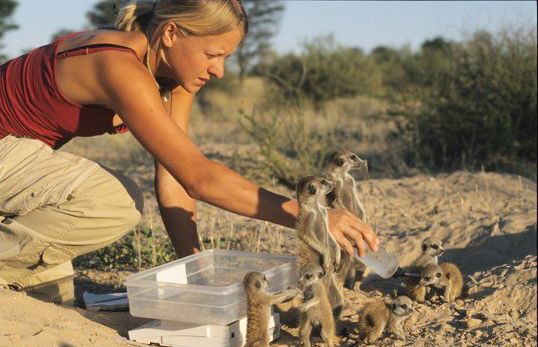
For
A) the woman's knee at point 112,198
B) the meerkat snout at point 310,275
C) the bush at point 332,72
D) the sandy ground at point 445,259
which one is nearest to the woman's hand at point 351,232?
the meerkat snout at point 310,275

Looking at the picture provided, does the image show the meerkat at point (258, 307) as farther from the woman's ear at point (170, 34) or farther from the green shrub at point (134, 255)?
the green shrub at point (134, 255)

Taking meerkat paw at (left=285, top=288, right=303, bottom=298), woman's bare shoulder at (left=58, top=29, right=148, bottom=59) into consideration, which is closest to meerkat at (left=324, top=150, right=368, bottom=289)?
meerkat paw at (left=285, top=288, right=303, bottom=298)

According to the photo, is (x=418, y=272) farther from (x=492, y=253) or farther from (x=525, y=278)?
(x=492, y=253)

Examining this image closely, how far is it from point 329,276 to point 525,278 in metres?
1.46

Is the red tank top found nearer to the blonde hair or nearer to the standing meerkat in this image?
the blonde hair

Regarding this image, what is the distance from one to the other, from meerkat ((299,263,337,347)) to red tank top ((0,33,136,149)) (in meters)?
1.39

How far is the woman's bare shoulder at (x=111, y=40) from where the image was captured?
4.23 m

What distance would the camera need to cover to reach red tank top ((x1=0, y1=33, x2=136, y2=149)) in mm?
4395

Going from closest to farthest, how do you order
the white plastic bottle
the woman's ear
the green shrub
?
the woman's ear, the white plastic bottle, the green shrub

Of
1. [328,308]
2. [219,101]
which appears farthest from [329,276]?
[219,101]

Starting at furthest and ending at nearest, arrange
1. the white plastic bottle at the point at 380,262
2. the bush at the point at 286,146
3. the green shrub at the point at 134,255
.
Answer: the bush at the point at 286,146 → the green shrub at the point at 134,255 → the white plastic bottle at the point at 380,262

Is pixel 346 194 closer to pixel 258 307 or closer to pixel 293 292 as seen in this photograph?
pixel 293 292

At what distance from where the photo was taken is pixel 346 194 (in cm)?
539

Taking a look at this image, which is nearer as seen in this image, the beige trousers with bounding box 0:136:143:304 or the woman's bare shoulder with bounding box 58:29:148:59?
the woman's bare shoulder with bounding box 58:29:148:59
